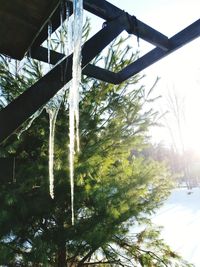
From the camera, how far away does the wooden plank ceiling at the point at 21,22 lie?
1.72 m

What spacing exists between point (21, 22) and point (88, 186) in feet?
8.66

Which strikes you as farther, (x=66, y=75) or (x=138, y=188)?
(x=138, y=188)

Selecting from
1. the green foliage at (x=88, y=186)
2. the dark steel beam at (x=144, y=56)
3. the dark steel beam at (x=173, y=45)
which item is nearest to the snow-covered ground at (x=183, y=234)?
the green foliage at (x=88, y=186)

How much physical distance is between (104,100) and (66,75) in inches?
124

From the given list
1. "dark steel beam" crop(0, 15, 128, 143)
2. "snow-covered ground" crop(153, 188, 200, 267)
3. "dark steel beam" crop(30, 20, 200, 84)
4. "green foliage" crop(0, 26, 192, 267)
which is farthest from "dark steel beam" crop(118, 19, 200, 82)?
"snow-covered ground" crop(153, 188, 200, 267)

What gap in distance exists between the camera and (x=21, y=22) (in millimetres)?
1896

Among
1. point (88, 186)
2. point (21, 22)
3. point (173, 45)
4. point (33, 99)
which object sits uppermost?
point (173, 45)

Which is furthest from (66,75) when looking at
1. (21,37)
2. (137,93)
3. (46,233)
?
(137,93)

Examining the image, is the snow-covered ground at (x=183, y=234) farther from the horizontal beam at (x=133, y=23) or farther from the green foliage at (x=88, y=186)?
the horizontal beam at (x=133, y=23)

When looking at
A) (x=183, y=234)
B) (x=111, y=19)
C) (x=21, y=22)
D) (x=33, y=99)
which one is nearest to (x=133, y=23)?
(x=111, y=19)

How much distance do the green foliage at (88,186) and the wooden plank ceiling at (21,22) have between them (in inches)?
83.1

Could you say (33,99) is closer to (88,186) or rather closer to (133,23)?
(133,23)

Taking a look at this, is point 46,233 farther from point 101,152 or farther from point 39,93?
point 39,93

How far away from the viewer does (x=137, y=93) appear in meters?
5.22
